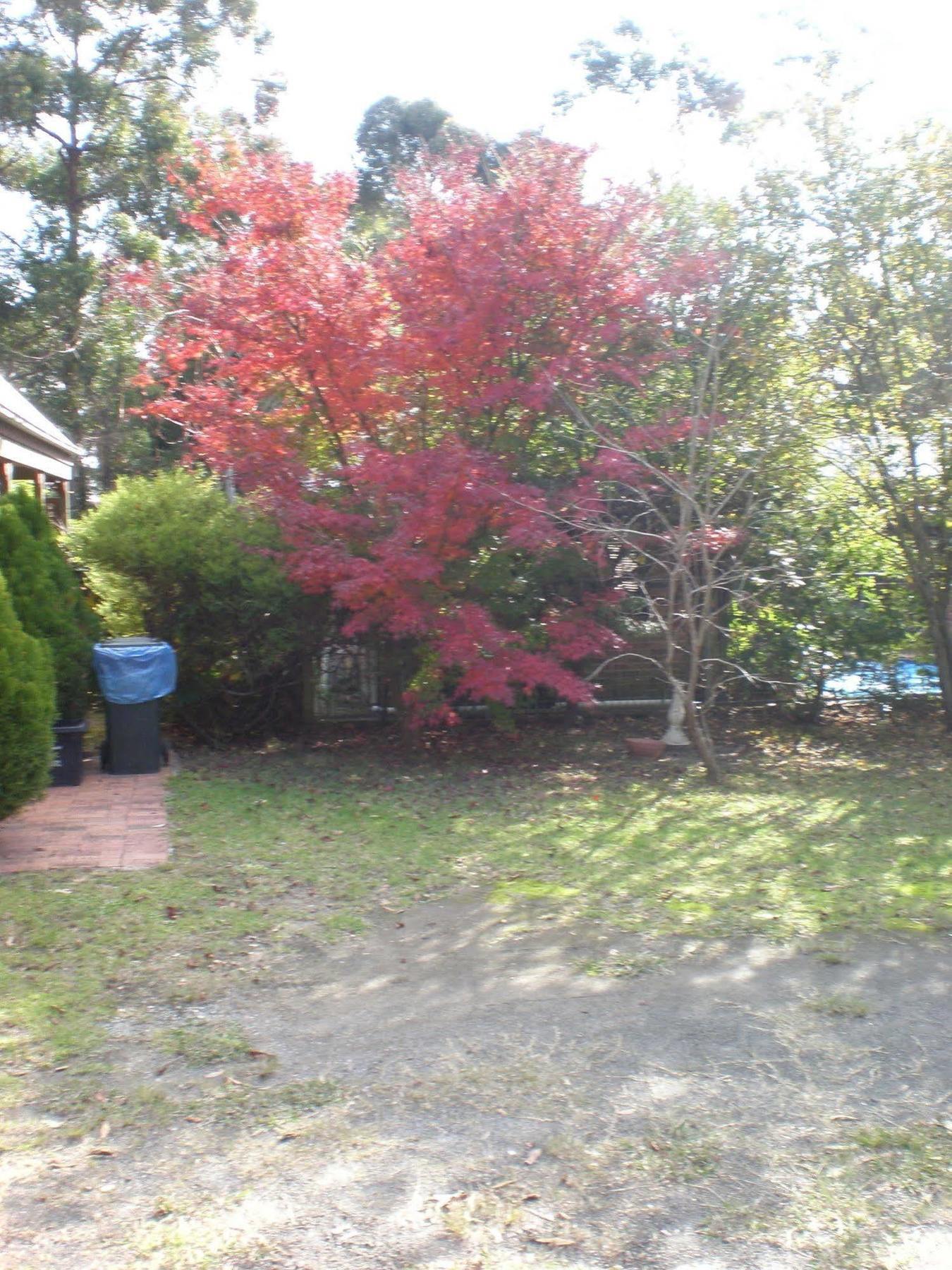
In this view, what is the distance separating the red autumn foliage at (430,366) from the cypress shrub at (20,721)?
2.75 metres

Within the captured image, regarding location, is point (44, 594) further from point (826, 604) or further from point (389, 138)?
point (389, 138)

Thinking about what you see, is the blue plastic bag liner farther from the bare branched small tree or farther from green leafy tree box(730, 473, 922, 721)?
green leafy tree box(730, 473, 922, 721)

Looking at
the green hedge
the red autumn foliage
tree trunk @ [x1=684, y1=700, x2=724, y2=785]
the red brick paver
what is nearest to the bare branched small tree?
tree trunk @ [x1=684, y1=700, x2=724, y2=785]

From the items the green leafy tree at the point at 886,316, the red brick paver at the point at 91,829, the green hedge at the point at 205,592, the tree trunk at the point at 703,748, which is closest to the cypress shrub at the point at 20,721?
the red brick paver at the point at 91,829

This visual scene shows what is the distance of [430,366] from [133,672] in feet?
11.0

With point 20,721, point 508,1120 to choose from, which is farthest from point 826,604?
point 508,1120

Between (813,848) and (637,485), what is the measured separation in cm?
358

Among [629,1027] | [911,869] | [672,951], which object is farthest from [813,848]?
[629,1027]

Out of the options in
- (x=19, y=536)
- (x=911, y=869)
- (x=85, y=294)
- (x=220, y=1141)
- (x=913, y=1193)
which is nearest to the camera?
(x=913, y=1193)

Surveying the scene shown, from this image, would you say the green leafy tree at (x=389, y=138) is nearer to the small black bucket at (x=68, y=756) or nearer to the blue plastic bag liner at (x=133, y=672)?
the blue plastic bag liner at (x=133, y=672)

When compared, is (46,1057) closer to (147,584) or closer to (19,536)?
(19,536)

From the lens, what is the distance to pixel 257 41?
2539 cm

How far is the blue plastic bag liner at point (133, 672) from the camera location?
30.8 ft

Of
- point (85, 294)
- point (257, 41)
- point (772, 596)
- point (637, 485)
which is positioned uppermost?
point (257, 41)
